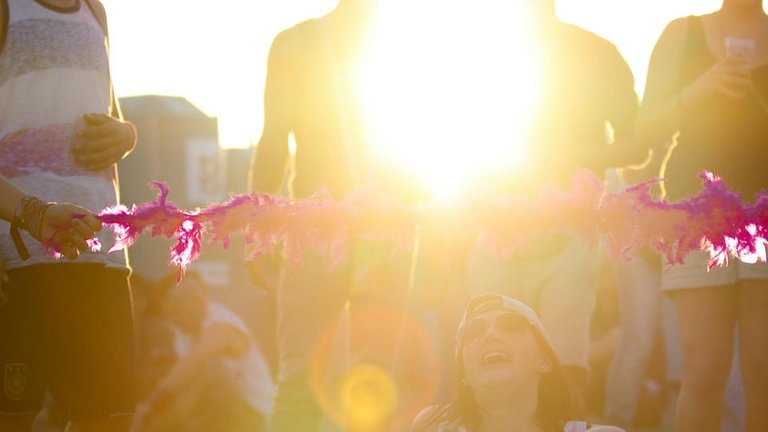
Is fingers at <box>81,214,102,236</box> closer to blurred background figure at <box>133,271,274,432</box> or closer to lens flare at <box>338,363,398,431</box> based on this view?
lens flare at <box>338,363,398,431</box>

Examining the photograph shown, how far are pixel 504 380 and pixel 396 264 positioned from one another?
101 cm

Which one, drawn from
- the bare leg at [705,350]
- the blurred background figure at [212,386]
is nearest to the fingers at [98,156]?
the bare leg at [705,350]

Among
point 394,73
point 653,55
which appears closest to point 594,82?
point 653,55

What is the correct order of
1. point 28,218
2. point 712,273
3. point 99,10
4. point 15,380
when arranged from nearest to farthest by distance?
point 28,218
point 15,380
point 99,10
point 712,273

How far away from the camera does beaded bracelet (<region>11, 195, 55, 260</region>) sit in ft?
11.5

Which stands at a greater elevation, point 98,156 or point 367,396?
point 98,156

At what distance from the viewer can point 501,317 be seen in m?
3.94

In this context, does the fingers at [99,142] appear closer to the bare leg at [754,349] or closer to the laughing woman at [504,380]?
the laughing woman at [504,380]

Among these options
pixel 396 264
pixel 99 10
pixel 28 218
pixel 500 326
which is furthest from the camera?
pixel 396 264

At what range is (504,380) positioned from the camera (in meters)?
3.87

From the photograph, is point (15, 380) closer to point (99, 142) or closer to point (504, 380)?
point (99, 142)

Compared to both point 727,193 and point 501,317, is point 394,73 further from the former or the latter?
point 727,193

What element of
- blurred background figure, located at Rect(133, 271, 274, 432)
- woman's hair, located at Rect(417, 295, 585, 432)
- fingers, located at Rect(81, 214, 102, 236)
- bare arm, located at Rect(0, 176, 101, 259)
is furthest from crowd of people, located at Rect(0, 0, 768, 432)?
blurred background figure, located at Rect(133, 271, 274, 432)

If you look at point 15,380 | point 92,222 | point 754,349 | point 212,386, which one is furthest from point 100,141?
point 212,386
